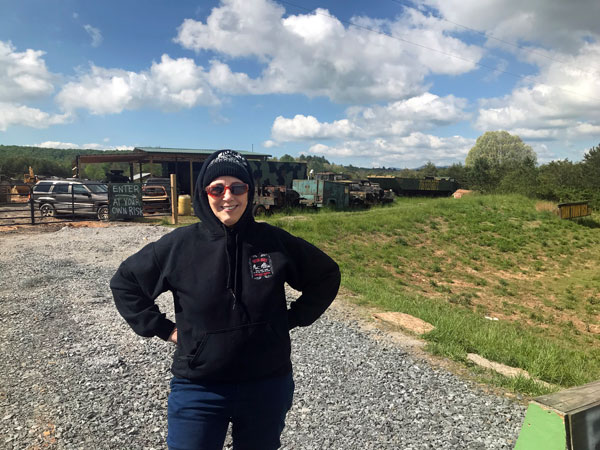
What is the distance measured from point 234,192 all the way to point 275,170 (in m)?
24.1

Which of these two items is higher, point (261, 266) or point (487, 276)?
point (261, 266)

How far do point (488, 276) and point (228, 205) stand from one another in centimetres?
1381

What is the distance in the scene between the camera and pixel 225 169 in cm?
202

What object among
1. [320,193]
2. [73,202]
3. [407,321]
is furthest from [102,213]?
[407,321]

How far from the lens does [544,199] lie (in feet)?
88.9

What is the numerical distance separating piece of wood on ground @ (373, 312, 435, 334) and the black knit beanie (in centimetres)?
474

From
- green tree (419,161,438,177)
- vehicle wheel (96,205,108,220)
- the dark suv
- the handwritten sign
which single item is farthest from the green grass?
green tree (419,161,438,177)

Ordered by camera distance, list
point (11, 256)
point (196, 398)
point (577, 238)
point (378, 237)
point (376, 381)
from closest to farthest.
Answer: point (196, 398) < point (376, 381) < point (11, 256) < point (378, 237) < point (577, 238)

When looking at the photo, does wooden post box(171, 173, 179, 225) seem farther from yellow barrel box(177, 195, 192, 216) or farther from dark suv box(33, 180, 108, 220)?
dark suv box(33, 180, 108, 220)

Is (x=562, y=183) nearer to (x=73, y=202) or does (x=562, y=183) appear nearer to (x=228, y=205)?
(x=73, y=202)

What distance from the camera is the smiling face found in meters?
1.98

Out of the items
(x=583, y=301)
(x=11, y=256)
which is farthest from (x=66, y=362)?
(x=583, y=301)

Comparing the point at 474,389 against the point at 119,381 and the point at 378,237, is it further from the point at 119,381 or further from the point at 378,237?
the point at 378,237

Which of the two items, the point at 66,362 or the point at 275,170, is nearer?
the point at 66,362
